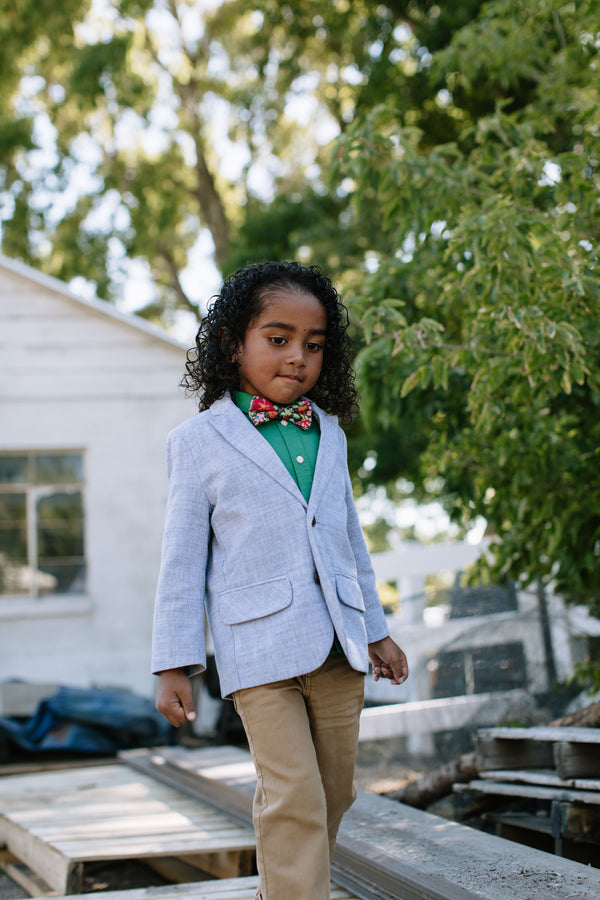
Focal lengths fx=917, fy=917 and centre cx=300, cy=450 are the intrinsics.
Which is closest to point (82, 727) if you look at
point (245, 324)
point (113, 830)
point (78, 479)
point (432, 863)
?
point (78, 479)

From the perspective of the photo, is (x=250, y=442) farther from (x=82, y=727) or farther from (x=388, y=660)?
(x=82, y=727)

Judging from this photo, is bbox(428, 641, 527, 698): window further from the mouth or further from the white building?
the white building

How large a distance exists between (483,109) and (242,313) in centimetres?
1001

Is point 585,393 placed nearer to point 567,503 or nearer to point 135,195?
point 567,503

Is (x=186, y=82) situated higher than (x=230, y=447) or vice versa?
(x=186, y=82)

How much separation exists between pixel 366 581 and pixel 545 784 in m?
1.36

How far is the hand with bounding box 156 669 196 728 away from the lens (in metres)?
2.11

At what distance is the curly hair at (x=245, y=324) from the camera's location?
247cm

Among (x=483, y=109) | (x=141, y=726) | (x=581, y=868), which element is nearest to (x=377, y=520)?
(x=483, y=109)

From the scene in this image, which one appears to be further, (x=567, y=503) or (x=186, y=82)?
(x=186, y=82)

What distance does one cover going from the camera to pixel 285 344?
7.85 feet

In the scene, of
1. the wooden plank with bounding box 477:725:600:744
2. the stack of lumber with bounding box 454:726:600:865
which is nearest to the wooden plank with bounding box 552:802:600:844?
the stack of lumber with bounding box 454:726:600:865

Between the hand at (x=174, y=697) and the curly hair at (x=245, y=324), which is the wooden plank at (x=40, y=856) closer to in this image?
the hand at (x=174, y=697)

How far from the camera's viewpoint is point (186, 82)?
17469 millimetres
